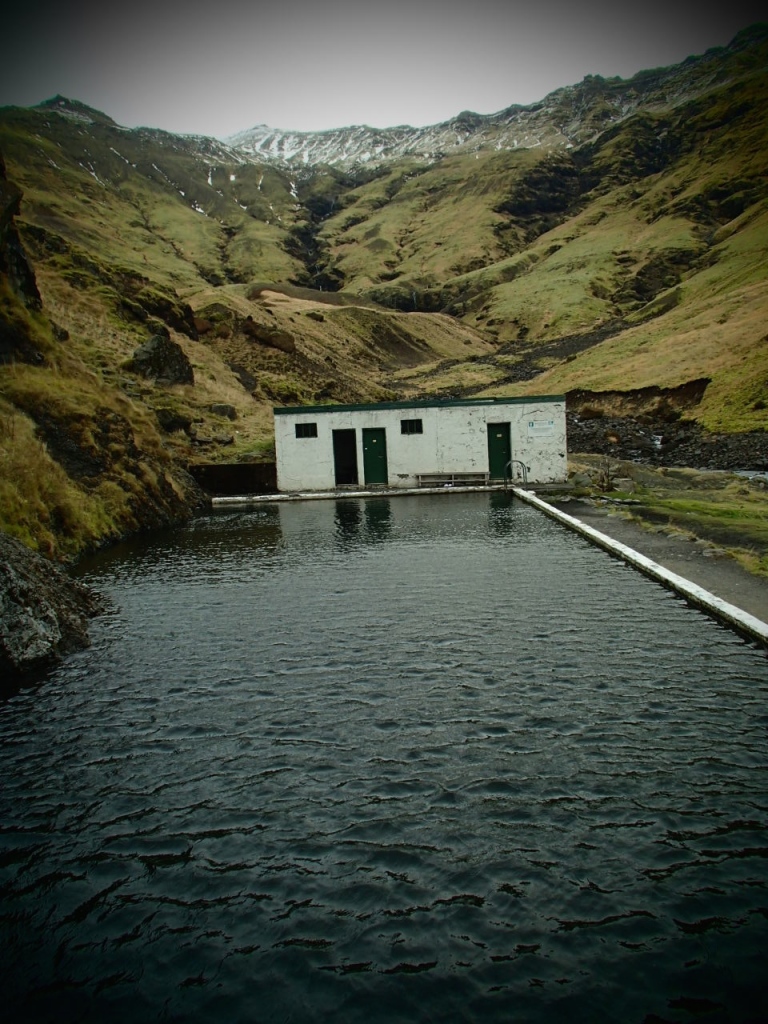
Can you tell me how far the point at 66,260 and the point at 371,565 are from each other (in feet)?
168

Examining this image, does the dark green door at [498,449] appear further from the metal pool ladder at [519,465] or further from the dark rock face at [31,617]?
the dark rock face at [31,617]

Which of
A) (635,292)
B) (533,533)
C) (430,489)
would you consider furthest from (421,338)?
(533,533)

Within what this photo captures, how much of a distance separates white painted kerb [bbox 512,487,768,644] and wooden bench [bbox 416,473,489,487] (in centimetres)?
1176

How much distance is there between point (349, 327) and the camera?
335ft

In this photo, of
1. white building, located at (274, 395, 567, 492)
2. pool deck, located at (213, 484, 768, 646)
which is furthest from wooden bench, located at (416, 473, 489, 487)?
pool deck, located at (213, 484, 768, 646)

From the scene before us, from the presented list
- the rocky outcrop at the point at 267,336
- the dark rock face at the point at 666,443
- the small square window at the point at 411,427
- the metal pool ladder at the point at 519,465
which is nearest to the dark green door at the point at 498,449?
the metal pool ladder at the point at 519,465

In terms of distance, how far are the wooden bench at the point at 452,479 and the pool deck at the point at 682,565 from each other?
6.43 meters

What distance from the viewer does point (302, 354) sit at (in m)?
68.3

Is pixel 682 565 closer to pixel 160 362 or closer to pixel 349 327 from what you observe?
pixel 160 362

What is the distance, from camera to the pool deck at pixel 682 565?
42.1 feet

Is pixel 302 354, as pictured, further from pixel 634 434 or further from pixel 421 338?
pixel 421 338

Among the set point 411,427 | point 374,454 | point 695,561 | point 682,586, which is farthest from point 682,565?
point 374,454

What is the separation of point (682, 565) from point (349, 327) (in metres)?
91.0

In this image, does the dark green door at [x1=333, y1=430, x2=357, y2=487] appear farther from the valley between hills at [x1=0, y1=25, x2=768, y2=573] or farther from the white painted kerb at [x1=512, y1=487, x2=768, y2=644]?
the white painted kerb at [x1=512, y1=487, x2=768, y2=644]
